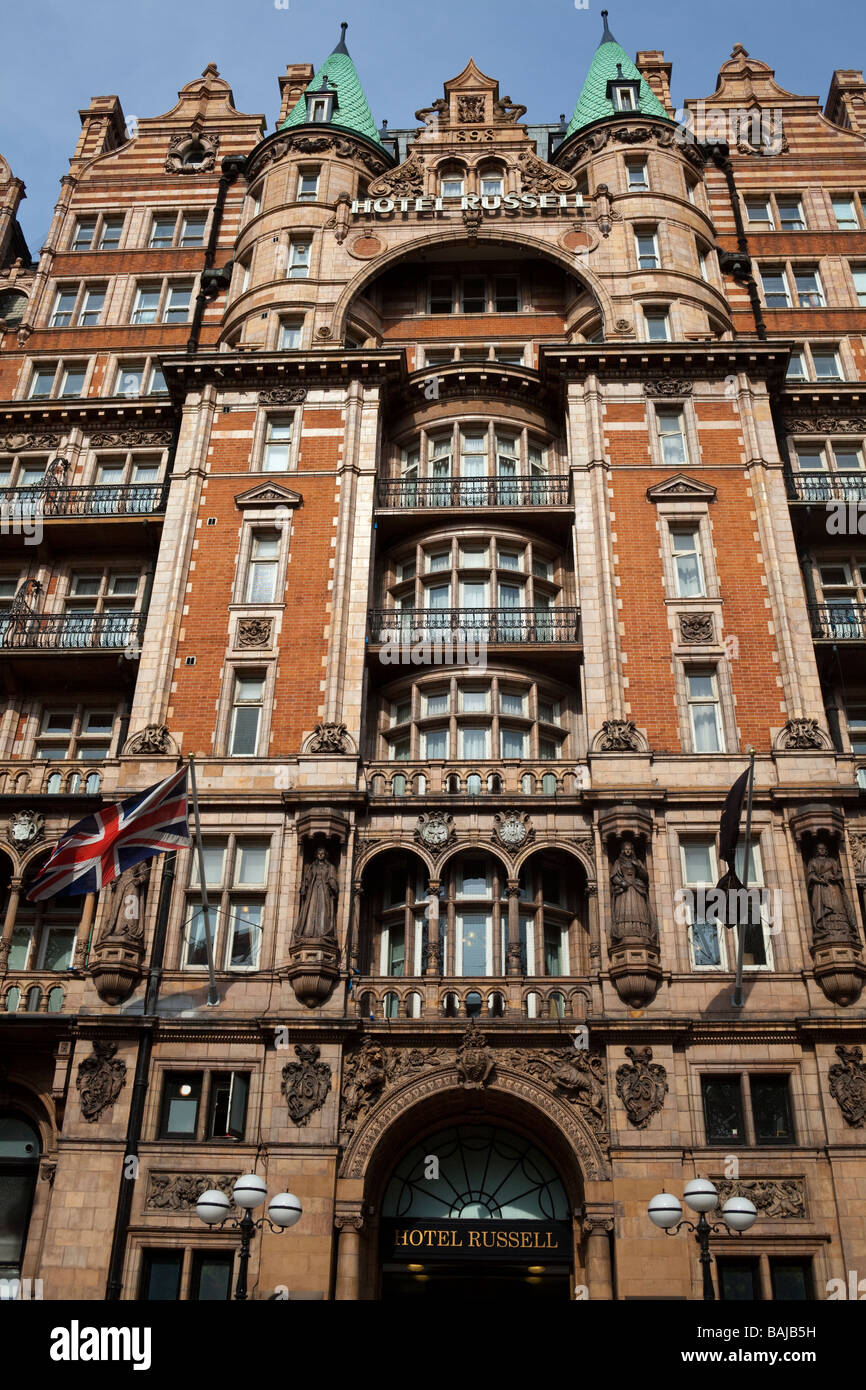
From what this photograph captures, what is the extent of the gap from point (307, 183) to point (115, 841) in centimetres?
2655

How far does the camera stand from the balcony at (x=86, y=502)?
3603 cm

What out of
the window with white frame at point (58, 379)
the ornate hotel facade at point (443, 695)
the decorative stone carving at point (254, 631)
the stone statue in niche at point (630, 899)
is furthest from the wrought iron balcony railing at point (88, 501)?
the stone statue in niche at point (630, 899)

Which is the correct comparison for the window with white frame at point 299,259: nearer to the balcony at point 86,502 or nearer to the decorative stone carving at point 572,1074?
the balcony at point 86,502

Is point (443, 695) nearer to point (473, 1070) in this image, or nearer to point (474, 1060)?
point (474, 1060)

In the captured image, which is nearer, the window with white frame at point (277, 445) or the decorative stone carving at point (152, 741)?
the decorative stone carving at point (152, 741)

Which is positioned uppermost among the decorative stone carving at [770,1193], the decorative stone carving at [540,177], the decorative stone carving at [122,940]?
the decorative stone carving at [540,177]

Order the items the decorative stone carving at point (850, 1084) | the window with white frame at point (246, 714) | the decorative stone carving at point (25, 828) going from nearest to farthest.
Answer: the decorative stone carving at point (850, 1084), the decorative stone carving at point (25, 828), the window with white frame at point (246, 714)

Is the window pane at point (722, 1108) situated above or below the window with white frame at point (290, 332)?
below

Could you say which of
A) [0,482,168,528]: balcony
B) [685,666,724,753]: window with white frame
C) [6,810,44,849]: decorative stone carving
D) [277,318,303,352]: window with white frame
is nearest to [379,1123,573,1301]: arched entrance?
[685,666,724,753]: window with white frame

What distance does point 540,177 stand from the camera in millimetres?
41969

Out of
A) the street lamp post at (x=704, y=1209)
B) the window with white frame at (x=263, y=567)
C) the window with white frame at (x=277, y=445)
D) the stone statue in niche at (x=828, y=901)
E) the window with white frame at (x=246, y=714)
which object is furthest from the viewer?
the window with white frame at (x=277, y=445)

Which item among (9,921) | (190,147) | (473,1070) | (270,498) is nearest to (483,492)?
(270,498)

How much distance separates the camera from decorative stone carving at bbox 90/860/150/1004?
86.5ft

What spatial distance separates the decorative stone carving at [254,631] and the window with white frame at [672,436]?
11.7 meters
